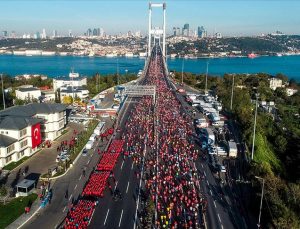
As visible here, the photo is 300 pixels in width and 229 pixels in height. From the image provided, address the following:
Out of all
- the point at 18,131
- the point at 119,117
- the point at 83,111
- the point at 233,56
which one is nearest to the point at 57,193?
the point at 18,131

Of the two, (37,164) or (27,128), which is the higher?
(27,128)

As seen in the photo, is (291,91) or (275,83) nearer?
(291,91)

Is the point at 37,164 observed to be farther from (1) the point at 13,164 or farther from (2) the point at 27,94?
(2) the point at 27,94

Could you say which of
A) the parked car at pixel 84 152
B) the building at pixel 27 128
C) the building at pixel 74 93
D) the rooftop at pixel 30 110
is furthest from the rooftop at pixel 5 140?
the building at pixel 74 93

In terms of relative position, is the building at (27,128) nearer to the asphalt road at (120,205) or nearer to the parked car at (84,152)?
the parked car at (84,152)

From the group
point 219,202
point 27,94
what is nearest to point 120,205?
point 219,202

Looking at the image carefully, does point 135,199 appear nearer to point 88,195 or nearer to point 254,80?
point 88,195

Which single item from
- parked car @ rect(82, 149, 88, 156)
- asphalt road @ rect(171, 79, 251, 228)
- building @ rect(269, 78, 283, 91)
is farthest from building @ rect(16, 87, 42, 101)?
building @ rect(269, 78, 283, 91)
